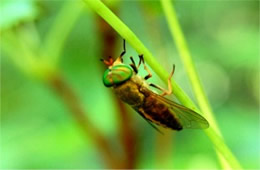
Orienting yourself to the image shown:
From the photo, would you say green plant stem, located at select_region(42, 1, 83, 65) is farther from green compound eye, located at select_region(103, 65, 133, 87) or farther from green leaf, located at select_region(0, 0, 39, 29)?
green compound eye, located at select_region(103, 65, 133, 87)

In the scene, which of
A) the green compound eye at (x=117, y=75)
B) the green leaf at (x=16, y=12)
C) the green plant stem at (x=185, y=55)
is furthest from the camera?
the green leaf at (x=16, y=12)

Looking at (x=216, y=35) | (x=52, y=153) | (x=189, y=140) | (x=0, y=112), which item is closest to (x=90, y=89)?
(x=52, y=153)

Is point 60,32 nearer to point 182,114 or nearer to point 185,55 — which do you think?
point 182,114

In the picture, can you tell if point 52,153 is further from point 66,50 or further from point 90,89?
point 66,50

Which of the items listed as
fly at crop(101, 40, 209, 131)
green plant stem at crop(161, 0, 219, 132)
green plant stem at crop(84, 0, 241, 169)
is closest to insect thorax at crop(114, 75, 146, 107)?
fly at crop(101, 40, 209, 131)

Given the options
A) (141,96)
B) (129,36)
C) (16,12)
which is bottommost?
(129,36)

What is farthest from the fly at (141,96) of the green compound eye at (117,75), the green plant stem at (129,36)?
the green plant stem at (129,36)

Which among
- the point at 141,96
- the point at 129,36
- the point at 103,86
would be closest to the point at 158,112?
the point at 141,96

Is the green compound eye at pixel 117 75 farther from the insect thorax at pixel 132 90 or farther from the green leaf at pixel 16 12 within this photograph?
the green leaf at pixel 16 12
